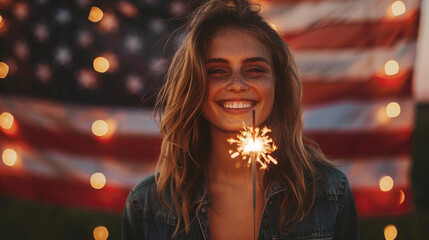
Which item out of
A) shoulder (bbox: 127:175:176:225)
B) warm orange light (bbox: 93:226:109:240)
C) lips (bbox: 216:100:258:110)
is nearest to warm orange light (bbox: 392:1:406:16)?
lips (bbox: 216:100:258:110)

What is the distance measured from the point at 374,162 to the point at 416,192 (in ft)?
6.41

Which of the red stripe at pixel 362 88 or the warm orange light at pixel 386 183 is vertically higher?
the red stripe at pixel 362 88

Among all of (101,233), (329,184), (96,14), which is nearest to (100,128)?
(96,14)

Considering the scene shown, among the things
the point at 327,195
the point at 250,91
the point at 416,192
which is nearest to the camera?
the point at 250,91

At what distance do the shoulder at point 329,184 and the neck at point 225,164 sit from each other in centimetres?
23

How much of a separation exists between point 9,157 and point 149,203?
1.67 m

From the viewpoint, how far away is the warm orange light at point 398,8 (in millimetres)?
3062

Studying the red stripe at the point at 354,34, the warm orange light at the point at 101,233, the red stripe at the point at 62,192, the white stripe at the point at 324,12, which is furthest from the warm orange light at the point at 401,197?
the warm orange light at the point at 101,233

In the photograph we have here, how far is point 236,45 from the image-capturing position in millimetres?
1790

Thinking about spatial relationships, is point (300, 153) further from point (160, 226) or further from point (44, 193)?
point (44, 193)

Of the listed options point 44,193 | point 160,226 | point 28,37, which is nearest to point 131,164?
point 44,193

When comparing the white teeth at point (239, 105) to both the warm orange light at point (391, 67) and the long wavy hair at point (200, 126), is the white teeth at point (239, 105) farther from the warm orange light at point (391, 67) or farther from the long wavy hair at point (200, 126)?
the warm orange light at point (391, 67)

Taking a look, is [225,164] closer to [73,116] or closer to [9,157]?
[73,116]

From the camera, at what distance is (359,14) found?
10.2ft
